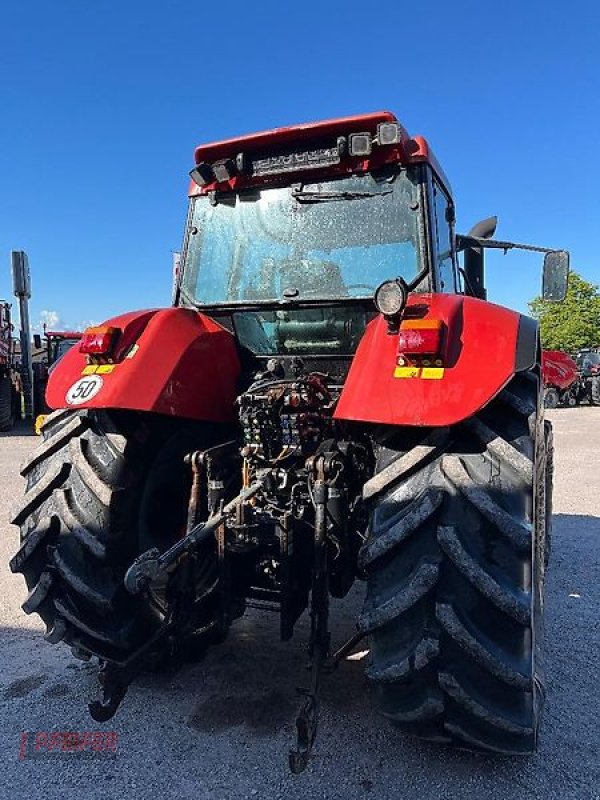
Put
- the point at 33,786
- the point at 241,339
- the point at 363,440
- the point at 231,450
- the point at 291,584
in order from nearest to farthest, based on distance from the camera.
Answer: the point at 33,786 → the point at 291,584 → the point at 363,440 → the point at 231,450 → the point at 241,339

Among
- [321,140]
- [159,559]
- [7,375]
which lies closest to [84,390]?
[159,559]

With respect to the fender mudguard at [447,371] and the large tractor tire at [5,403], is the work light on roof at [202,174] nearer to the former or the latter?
the fender mudguard at [447,371]

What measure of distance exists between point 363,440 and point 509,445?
0.76 meters

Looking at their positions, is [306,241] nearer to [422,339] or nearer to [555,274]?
[422,339]

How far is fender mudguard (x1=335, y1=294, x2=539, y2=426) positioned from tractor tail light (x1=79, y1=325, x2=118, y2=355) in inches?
41.9

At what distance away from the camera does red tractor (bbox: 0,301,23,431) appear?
44.8 feet

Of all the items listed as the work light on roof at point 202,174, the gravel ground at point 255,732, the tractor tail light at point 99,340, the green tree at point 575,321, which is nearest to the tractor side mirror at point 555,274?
the gravel ground at point 255,732

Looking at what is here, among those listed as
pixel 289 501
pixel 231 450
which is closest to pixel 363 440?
pixel 289 501

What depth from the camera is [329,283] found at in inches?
119

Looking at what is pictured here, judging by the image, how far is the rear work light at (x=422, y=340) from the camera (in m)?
2.10

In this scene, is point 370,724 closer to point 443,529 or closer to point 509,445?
point 443,529

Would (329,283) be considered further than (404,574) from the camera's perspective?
Yes

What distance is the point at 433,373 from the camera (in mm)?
2123

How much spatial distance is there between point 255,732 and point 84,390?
1.55 m
